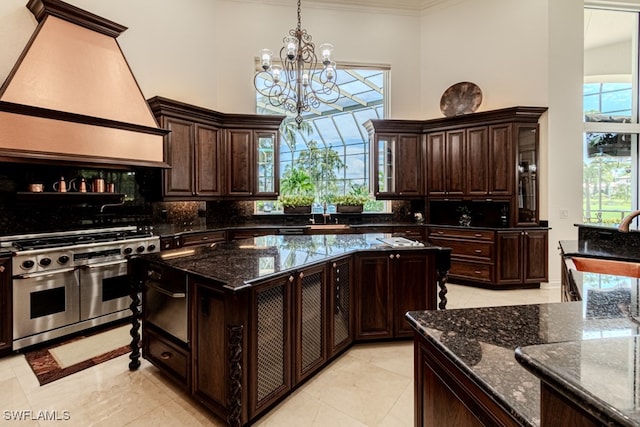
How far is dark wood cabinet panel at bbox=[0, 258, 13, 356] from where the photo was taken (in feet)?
8.83

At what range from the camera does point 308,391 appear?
2285mm

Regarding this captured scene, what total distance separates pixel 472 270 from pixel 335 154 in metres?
3.28

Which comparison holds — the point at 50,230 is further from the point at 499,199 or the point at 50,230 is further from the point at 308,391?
the point at 499,199

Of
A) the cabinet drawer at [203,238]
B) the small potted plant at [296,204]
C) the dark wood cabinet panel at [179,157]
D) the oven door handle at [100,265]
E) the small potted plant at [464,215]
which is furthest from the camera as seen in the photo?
the small potted plant at [296,204]

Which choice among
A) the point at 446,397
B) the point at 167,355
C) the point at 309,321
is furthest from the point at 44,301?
the point at 446,397

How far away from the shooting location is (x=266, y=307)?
1.96 metres

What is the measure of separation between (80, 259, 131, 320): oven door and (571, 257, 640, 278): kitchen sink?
14.2ft

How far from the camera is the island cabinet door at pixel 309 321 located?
2.20 meters

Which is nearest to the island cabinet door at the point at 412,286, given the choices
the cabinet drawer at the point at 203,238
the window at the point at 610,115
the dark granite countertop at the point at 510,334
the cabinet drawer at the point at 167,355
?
the dark granite countertop at the point at 510,334

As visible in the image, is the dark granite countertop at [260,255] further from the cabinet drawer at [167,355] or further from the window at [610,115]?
the window at [610,115]

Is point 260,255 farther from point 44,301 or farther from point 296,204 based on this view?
point 296,204

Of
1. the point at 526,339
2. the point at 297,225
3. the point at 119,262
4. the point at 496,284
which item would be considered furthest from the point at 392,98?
the point at 526,339

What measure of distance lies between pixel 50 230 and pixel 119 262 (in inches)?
35.3

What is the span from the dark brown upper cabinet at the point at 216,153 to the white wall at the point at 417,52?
55 centimetres
